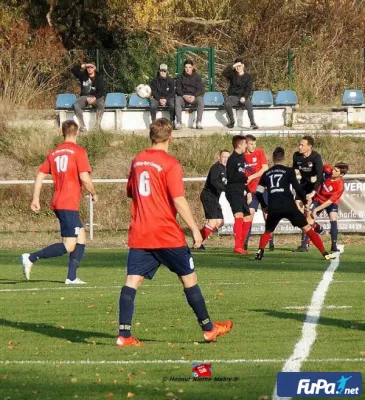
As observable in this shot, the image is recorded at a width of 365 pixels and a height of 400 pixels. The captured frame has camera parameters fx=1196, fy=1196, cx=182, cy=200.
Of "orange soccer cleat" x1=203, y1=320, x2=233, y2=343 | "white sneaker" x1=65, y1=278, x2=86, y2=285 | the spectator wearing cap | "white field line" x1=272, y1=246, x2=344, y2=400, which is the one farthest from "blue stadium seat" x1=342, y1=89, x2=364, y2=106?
"orange soccer cleat" x1=203, y1=320, x2=233, y2=343

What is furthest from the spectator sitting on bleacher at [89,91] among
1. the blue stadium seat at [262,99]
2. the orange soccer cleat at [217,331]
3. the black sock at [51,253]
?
the orange soccer cleat at [217,331]

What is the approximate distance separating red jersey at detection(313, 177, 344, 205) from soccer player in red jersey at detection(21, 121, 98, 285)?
294 inches

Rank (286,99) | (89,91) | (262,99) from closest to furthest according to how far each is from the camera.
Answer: (89,91), (262,99), (286,99)

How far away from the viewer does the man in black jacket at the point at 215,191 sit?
21188 mm

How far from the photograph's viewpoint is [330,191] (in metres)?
21.2

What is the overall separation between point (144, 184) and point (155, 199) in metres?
0.15

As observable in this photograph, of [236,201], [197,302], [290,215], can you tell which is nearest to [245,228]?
[236,201]

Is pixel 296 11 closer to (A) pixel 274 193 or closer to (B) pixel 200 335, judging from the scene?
(A) pixel 274 193

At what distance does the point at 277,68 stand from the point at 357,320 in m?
26.6

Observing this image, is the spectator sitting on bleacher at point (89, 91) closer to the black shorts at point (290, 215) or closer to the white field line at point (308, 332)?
the black shorts at point (290, 215)

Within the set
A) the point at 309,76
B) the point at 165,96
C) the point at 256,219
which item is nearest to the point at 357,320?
the point at 256,219

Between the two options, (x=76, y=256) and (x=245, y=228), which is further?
(x=245, y=228)

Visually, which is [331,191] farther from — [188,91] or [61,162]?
[188,91]

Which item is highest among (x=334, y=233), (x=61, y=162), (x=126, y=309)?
(x=61, y=162)
